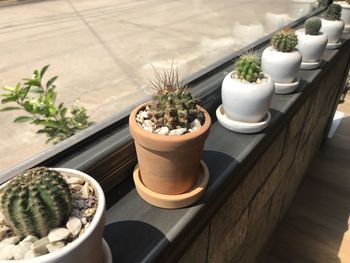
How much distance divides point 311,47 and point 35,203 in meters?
1.49

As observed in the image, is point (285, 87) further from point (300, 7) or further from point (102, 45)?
point (300, 7)

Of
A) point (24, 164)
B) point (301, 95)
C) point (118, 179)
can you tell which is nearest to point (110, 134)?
point (118, 179)

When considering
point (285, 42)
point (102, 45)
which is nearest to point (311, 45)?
point (285, 42)

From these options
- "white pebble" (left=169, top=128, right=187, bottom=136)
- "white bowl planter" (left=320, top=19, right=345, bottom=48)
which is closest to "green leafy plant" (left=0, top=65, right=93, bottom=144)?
"white pebble" (left=169, top=128, right=187, bottom=136)

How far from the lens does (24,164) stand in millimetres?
671

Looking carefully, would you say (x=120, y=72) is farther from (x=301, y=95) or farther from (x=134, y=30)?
(x=134, y=30)

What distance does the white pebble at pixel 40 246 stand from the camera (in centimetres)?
43

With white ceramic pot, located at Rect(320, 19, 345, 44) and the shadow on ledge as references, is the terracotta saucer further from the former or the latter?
white ceramic pot, located at Rect(320, 19, 345, 44)

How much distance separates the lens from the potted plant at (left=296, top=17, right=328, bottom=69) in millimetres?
1535

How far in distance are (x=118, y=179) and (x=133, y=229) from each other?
151mm

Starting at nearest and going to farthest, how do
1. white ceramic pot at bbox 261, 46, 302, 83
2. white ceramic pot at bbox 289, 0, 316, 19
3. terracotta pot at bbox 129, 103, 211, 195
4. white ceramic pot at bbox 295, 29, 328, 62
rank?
terracotta pot at bbox 129, 103, 211, 195
white ceramic pot at bbox 261, 46, 302, 83
white ceramic pot at bbox 295, 29, 328, 62
white ceramic pot at bbox 289, 0, 316, 19

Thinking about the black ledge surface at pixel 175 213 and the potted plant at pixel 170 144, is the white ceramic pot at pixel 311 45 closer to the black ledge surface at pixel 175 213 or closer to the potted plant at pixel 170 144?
the black ledge surface at pixel 175 213

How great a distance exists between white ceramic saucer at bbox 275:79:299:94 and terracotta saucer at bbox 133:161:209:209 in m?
0.70

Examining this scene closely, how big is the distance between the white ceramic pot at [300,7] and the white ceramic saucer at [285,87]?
3.44 feet
